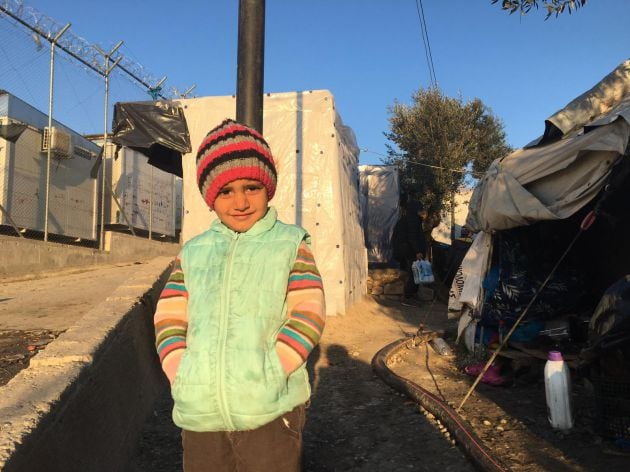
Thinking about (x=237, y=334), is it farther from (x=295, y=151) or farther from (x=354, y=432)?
(x=295, y=151)

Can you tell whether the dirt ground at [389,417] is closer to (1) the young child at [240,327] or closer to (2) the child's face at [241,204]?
(1) the young child at [240,327]

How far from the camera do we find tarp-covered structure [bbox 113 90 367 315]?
7102 millimetres

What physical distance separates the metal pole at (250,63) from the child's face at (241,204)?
1477mm

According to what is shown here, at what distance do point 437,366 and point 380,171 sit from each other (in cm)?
978

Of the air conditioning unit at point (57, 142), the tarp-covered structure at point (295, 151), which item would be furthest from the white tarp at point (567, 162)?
the air conditioning unit at point (57, 142)

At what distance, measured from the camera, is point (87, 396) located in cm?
250

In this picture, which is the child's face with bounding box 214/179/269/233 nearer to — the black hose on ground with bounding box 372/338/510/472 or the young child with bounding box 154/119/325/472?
the young child with bounding box 154/119/325/472

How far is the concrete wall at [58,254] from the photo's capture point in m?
8.48

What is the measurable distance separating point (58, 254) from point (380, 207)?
340 inches

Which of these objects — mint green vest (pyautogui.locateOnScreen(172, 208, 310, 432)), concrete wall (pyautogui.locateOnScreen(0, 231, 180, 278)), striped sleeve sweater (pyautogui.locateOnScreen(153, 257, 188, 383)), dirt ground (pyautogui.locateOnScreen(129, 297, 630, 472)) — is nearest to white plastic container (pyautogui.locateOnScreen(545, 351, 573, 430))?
dirt ground (pyautogui.locateOnScreen(129, 297, 630, 472))

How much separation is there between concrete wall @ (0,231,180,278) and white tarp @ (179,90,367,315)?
11.6ft

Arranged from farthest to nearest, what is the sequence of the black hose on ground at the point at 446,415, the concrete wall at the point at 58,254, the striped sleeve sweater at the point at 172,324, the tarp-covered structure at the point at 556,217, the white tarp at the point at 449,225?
1. the white tarp at the point at 449,225
2. the concrete wall at the point at 58,254
3. the tarp-covered structure at the point at 556,217
4. the black hose on ground at the point at 446,415
5. the striped sleeve sweater at the point at 172,324

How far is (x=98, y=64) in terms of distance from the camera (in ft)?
35.5

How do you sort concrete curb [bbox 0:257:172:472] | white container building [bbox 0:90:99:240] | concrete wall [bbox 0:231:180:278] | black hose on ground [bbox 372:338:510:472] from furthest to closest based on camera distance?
white container building [bbox 0:90:99:240]
concrete wall [bbox 0:231:180:278]
black hose on ground [bbox 372:338:510:472]
concrete curb [bbox 0:257:172:472]
